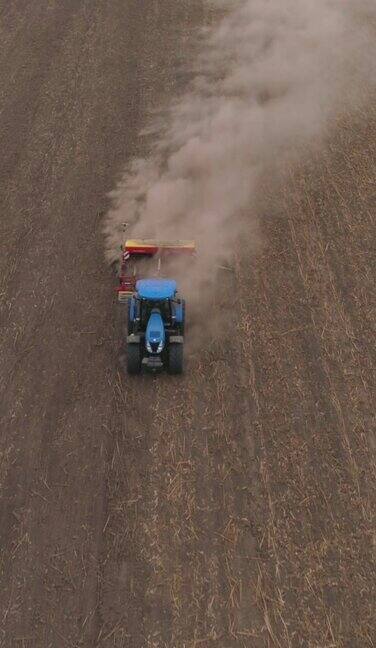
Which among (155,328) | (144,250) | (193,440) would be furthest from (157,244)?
(193,440)

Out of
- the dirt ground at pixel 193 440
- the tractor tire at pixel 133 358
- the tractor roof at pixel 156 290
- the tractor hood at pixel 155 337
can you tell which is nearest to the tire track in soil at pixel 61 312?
the dirt ground at pixel 193 440

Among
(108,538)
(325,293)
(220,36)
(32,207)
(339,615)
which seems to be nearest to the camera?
(339,615)

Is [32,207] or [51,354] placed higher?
[32,207]

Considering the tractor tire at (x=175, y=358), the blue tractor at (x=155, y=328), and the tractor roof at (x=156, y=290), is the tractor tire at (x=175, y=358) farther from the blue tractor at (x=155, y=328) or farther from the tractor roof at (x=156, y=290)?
the tractor roof at (x=156, y=290)

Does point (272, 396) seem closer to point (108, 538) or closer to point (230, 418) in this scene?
point (230, 418)

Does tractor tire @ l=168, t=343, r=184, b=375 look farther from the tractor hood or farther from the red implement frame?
the red implement frame

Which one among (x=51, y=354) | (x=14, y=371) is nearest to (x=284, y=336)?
(x=51, y=354)
